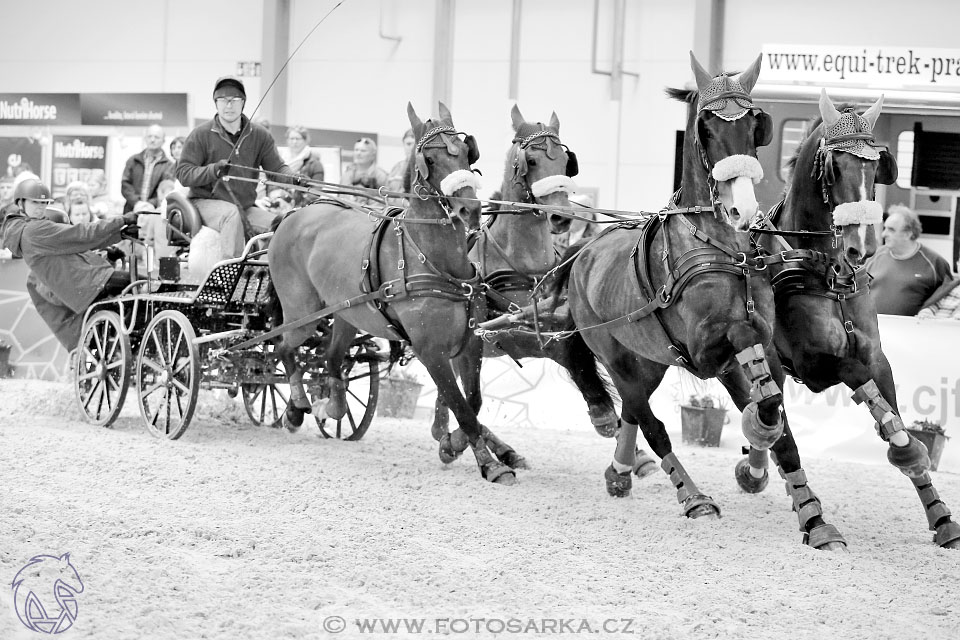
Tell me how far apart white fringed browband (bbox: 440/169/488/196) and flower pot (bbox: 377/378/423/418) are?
11.8 feet

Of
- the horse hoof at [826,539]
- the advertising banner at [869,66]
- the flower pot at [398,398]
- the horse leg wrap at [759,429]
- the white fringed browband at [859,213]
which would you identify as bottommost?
the flower pot at [398,398]

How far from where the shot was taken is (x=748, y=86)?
17.1 ft

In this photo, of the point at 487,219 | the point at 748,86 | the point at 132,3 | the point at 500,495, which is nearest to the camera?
the point at 748,86

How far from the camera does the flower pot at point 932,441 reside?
779 centimetres

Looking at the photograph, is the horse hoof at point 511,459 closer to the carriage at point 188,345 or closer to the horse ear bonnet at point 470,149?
the carriage at point 188,345

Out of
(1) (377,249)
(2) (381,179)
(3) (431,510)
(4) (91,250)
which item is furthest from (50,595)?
(2) (381,179)

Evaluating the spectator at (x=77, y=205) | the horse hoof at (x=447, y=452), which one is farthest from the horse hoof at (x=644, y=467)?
the spectator at (x=77, y=205)

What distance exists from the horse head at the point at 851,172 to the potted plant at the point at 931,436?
9.27 ft

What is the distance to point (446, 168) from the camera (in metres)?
6.58

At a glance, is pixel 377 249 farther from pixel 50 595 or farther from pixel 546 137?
pixel 50 595

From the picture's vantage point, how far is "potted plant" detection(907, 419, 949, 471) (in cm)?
779

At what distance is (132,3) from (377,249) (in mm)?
13570

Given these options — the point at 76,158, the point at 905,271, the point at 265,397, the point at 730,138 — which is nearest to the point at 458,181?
the point at 730,138

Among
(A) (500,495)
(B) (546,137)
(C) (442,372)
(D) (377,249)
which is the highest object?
(B) (546,137)
